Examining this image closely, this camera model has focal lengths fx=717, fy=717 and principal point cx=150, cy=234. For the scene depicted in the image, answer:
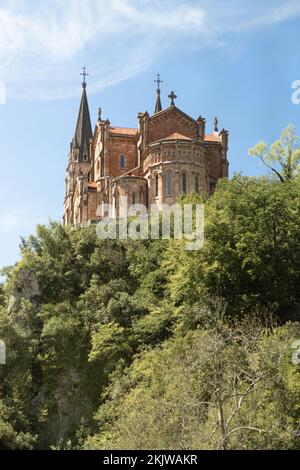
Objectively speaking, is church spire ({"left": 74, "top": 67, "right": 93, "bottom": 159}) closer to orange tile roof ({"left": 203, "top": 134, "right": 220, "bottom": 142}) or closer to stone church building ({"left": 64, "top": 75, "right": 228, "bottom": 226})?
stone church building ({"left": 64, "top": 75, "right": 228, "bottom": 226})

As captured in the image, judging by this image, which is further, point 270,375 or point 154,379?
point 154,379

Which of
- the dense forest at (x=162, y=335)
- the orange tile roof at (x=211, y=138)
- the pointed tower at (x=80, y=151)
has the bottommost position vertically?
the dense forest at (x=162, y=335)

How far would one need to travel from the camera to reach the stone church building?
52094mm

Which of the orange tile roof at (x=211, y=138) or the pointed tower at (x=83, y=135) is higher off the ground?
the pointed tower at (x=83, y=135)

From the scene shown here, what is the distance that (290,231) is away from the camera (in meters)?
32.5

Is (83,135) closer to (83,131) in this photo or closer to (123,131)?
(83,131)

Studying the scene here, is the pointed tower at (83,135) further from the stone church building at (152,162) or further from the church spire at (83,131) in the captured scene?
the stone church building at (152,162)

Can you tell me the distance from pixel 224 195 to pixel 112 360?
9600 mm

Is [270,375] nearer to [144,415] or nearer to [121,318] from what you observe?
[144,415]

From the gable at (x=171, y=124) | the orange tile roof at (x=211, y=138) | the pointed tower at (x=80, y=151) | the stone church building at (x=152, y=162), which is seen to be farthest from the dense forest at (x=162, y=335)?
the pointed tower at (x=80, y=151)

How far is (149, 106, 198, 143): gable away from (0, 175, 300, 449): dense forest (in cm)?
1517

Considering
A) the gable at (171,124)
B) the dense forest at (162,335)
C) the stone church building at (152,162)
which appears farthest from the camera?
the gable at (171,124)

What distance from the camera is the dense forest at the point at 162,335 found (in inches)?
915

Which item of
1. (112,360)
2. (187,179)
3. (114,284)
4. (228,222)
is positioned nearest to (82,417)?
(112,360)
